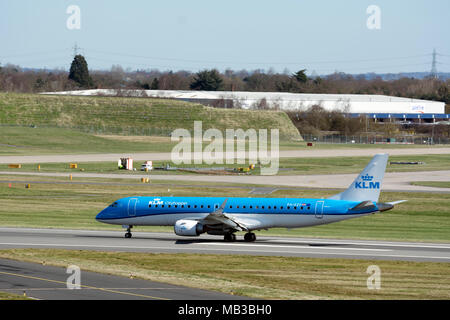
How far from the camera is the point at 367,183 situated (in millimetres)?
46219

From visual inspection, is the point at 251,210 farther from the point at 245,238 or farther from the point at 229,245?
the point at 229,245

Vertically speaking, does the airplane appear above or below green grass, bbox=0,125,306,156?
below

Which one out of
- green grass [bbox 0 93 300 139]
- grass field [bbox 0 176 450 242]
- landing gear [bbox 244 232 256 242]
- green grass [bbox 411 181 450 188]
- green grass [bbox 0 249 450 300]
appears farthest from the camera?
green grass [bbox 0 93 300 139]

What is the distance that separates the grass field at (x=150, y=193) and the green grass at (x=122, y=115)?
85.7m

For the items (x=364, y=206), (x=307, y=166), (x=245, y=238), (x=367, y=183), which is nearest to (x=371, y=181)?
(x=367, y=183)

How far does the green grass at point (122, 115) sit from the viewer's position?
175 meters

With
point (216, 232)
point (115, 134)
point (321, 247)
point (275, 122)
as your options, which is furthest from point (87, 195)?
point (275, 122)

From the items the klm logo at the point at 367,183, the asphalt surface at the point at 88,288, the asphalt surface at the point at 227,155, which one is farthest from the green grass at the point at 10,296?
the asphalt surface at the point at 227,155

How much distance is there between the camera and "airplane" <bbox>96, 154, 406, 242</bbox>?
46156 millimetres

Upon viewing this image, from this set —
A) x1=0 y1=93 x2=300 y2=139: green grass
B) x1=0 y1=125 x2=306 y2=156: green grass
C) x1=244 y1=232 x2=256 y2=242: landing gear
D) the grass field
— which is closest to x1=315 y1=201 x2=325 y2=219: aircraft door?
x1=244 y1=232 x2=256 y2=242: landing gear

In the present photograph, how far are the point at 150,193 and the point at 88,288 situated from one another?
4812cm

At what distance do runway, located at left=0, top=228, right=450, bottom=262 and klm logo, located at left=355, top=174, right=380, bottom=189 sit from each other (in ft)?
12.4

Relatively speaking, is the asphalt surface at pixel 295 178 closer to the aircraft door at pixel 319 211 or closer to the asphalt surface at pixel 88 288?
the aircraft door at pixel 319 211

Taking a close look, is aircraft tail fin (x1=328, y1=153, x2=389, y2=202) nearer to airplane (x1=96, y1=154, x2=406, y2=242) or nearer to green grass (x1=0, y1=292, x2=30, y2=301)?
airplane (x1=96, y1=154, x2=406, y2=242)
